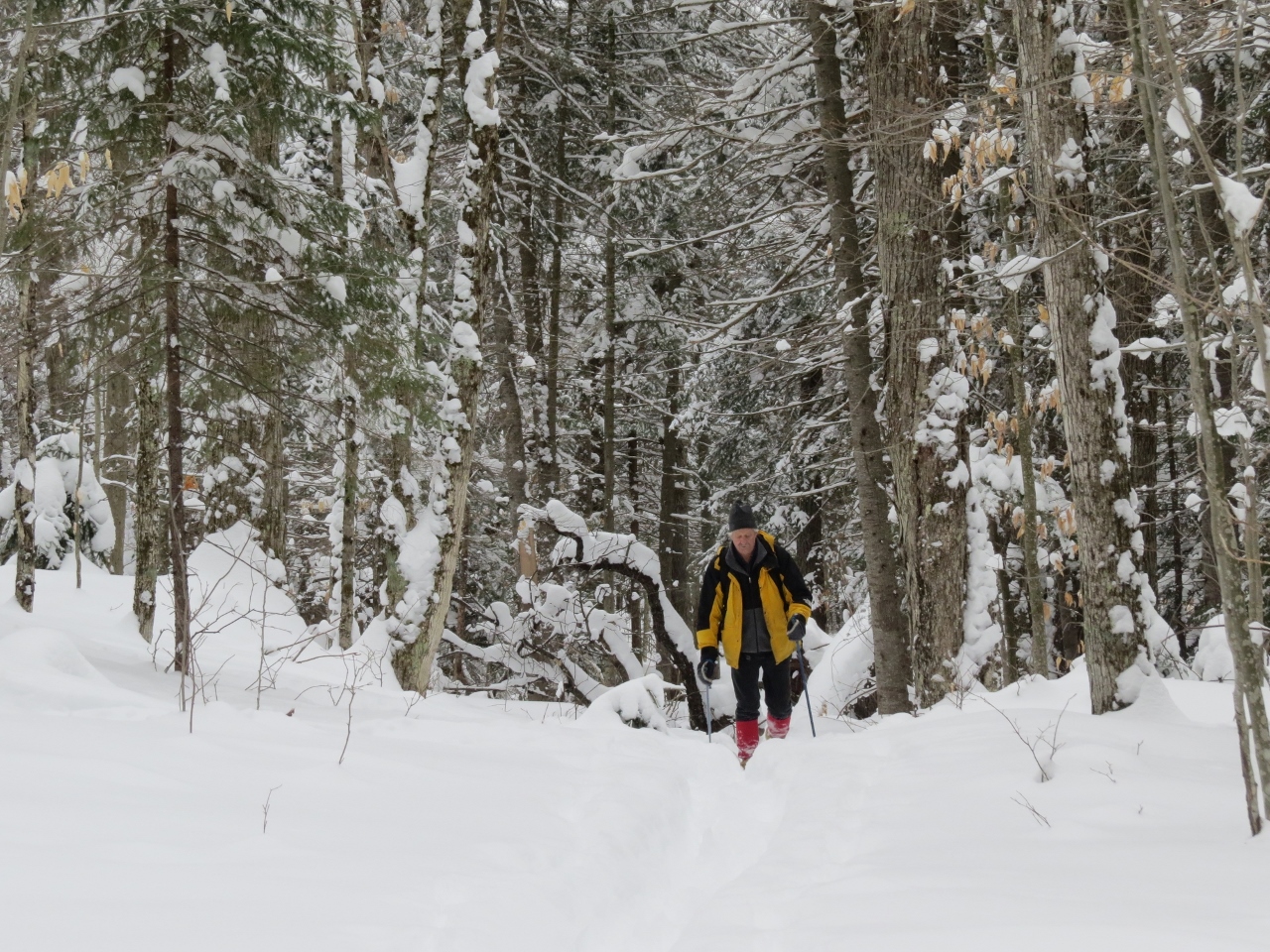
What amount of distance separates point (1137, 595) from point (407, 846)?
4390mm

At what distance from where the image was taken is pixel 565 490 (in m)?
19.6

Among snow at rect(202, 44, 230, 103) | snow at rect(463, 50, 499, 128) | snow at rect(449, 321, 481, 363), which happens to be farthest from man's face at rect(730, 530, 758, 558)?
snow at rect(202, 44, 230, 103)

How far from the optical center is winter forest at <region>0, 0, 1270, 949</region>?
3402mm

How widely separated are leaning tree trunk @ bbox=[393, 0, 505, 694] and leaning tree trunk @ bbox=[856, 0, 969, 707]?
3590 millimetres

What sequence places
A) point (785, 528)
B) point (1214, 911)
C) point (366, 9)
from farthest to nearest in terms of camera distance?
1. point (785, 528)
2. point (366, 9)
3. point (1214, 911)

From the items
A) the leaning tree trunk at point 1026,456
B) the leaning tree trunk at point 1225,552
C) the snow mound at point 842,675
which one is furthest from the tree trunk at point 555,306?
the leaning tree trunk at point 1225,552

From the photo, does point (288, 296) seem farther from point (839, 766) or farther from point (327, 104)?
point (839, 766)

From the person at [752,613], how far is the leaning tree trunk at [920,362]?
3.72ft

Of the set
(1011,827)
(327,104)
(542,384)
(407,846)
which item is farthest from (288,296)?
(542,384)

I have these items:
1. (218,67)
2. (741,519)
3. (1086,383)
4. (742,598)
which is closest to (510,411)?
(741,519)

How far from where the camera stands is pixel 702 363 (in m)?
13.3

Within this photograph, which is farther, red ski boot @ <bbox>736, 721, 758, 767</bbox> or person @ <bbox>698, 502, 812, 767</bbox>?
person @ <bbox>698, 502, 812, 767</bbox>

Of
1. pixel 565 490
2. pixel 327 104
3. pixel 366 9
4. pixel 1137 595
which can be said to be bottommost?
pixel 1137 595

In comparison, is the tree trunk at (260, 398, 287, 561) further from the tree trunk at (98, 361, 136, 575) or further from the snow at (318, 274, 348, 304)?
the snow at (318, 274, 348, 304)
